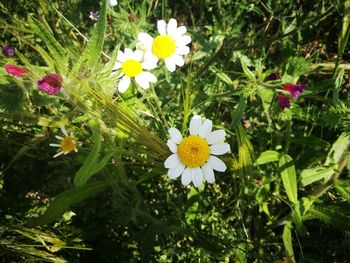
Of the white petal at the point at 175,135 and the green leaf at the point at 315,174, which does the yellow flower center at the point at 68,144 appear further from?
the green leaf at the point at 315,174

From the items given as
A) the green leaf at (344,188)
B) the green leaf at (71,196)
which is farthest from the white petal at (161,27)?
the green leaf at (344,188)

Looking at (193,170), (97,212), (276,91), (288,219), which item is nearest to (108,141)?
(193,170)

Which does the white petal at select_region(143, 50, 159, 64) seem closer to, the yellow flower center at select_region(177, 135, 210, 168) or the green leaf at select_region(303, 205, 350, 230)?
the yellow flower center at select_region(177, 135, 210, 168)

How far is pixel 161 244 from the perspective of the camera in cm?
160

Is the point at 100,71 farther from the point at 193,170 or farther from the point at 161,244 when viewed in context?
the point at 161,244

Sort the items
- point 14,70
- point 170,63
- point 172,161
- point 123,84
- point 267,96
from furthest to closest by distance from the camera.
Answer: point 267,96, point 170,63, point 123,84, point 172,161, point 14,70

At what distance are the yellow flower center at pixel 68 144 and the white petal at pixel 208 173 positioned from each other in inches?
18.9

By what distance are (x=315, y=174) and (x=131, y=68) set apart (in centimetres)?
84

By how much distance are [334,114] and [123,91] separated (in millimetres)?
741

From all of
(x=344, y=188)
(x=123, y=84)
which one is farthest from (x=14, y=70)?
(x=344, y=188)

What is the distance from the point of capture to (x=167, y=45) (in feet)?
4.30

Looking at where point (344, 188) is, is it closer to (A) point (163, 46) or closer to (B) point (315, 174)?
(B) point (315, 174)

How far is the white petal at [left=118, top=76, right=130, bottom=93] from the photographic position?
1.18 m

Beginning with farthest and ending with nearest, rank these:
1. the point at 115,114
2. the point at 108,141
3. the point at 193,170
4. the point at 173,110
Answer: the point at 173,110, the point at 193,170, the point at 108,141, the point at 115,114
